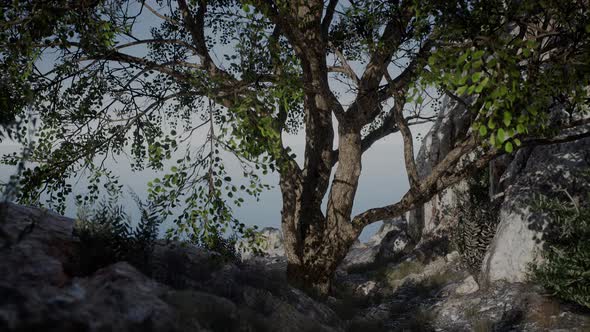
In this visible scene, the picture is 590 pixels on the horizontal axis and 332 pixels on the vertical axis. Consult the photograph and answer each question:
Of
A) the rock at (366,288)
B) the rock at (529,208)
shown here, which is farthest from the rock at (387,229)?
the rock at (529,208)

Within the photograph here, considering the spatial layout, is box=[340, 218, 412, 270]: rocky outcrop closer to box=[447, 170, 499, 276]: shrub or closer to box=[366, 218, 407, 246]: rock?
box=[366, 218, 407, 246]: rock

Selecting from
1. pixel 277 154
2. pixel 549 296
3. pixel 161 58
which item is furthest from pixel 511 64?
pixel 161 58

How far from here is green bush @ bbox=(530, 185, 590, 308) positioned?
29.0ft

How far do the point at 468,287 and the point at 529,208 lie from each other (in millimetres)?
2567

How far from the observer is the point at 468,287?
39.4 feet

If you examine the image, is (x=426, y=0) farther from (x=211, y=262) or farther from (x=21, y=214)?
(x=21, y=214)

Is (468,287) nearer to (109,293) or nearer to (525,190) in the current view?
(525,190)

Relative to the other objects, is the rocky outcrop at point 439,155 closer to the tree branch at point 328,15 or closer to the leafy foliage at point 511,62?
the tree branch at point 328,15

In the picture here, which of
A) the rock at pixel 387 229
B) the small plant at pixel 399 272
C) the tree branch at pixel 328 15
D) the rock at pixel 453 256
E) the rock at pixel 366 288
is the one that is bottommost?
→ the rock at pixel 366 288

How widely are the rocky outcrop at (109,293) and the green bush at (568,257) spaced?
535 centimetres

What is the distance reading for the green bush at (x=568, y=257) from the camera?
883 centimetres

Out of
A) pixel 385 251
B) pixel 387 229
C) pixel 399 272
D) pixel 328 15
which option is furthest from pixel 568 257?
pixel 387 229

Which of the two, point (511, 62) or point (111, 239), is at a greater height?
point (511, 62)

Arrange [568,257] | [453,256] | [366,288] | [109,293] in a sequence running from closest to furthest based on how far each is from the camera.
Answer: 1. [109,293]
2. [568,257]
3. [366,288]
4. [453,256]
